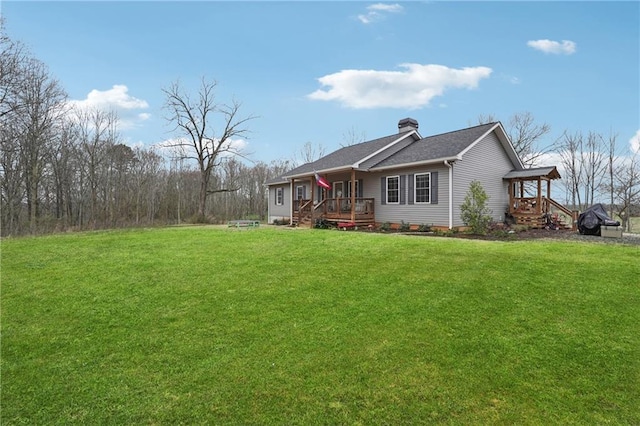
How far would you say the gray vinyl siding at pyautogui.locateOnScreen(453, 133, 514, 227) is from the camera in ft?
44.6

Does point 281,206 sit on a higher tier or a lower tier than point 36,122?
lower

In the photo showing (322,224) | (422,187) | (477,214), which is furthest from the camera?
(322,224)

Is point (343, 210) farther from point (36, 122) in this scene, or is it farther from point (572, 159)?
point (572, 159)

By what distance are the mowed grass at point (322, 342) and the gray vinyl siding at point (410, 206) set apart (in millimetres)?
7218

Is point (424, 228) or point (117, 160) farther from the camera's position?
point (117, 160)

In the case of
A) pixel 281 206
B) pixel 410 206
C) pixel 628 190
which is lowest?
pixel 410 206

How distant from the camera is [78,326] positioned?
3.82 m

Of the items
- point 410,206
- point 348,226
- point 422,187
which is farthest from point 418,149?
point 348,226

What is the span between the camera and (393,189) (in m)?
15.5

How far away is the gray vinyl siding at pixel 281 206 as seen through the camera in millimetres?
23292

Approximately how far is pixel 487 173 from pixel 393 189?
4.21 metres

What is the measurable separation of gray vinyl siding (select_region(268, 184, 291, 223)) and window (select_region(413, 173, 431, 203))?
10412mm

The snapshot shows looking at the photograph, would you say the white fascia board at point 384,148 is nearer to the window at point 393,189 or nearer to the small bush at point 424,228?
the window at point 393,189

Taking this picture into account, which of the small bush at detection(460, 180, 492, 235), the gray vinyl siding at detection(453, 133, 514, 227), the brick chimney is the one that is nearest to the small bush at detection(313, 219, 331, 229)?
the gray vinyl siding at detection(453, 133, 514, 227)
